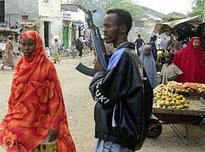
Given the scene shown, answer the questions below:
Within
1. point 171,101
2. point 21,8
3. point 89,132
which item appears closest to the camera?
point 171,101

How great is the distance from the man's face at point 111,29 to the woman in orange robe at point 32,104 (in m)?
1.49

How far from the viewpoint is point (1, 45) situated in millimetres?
23656

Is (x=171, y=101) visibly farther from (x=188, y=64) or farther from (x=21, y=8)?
(x=21, y=8)

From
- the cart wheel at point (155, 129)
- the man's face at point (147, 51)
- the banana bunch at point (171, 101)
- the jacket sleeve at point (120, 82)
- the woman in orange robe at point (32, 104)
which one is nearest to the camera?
the jacket sleeve at point (120, 82)

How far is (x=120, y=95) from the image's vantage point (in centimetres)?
241

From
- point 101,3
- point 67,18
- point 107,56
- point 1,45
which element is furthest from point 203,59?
point 101,3

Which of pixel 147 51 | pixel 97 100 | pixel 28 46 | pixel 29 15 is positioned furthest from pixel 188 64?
pixel 29 15

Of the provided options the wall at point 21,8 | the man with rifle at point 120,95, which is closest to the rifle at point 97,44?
the man with rifle at point 120,95

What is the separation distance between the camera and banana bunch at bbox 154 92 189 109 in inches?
251

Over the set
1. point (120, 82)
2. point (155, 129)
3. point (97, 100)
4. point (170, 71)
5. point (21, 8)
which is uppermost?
point (21, 8)

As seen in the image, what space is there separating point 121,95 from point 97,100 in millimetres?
157

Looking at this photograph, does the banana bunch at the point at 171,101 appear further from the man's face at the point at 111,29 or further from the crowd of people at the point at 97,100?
the man's face at the point at 111,29

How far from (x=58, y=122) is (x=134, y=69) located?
1685mm

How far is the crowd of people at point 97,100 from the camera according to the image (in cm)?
243
